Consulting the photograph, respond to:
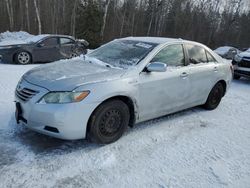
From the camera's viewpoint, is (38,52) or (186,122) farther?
(38,52)

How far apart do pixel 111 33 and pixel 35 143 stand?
31249 mm

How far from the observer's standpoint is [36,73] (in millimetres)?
4105

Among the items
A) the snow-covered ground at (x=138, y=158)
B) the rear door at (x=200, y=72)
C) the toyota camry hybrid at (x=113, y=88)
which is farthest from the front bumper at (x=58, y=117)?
the rear door at (x=200, y=72)

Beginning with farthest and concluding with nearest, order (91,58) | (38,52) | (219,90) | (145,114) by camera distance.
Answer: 1. (38,52)
2. (219,90)
3. (91,58)
4. (145,114)

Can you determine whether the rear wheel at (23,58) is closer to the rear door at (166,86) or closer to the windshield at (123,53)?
the windshield at (123,53)

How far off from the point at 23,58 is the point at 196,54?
752 cm

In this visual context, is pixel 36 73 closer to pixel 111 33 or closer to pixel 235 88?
pixel 235 88

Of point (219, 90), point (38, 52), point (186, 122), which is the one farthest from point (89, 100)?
point (38, 52)

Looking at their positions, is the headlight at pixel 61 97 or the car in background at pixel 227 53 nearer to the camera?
the headlight at pixel 61 97

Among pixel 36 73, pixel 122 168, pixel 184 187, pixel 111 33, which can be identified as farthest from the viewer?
pixel 111 33

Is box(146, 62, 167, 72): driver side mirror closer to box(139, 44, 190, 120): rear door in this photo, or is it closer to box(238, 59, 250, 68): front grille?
box(139, 44, 190, 120): rear door

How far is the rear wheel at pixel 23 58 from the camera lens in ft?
34.9

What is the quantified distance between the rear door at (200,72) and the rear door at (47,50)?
7473mm

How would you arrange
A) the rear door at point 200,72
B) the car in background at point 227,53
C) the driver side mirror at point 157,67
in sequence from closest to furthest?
the driver side mirror at point 157,67
the rear door at point 200,72
the car in background at point 227,53
